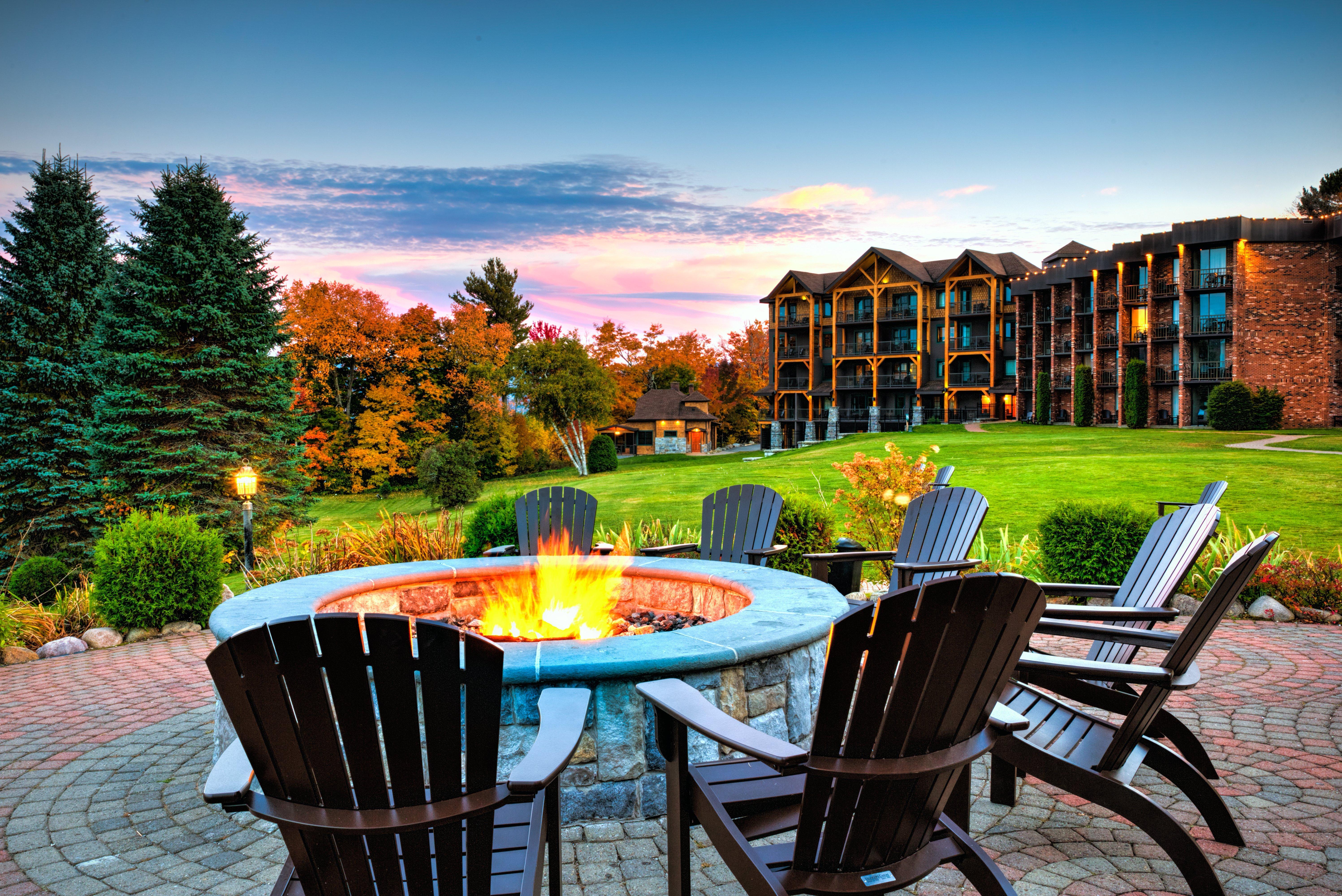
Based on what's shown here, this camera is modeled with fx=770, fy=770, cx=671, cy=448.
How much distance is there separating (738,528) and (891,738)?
4.16m

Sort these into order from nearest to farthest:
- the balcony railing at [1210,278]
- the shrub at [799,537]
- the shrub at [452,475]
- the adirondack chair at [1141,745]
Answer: the adirondack chair at [1141,745], the shrub at [799,537], the shrub at [452,475], the balcony railing at [1210,278]

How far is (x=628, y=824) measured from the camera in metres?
3.01

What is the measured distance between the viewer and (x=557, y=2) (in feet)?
42.7

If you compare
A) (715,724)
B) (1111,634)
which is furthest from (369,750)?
(1111,634)

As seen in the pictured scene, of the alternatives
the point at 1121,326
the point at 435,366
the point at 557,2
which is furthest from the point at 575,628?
the point at 1121,326

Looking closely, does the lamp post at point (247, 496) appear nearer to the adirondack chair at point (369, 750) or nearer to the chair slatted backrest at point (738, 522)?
the chair slatted backrest at point (738, 522)

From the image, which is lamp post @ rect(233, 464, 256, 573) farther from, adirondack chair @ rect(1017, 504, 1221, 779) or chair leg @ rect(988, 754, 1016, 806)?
adirondack chair @ rect(1017, 504, 1221, 779)

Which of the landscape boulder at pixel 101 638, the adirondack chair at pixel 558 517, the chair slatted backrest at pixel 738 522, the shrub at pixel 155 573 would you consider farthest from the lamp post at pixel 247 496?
the chair slatted backrest at pixel 738 522

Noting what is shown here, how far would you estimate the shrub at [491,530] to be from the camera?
7852 mm

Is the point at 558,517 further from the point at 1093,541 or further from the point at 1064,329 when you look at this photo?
the point at 1064,329

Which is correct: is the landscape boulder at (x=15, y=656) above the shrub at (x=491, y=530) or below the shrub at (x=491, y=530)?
below

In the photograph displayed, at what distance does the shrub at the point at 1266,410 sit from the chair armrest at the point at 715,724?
3314cm

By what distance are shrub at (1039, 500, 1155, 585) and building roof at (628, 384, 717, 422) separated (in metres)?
43.2

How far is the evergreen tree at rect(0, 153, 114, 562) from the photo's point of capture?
14.9 meters
